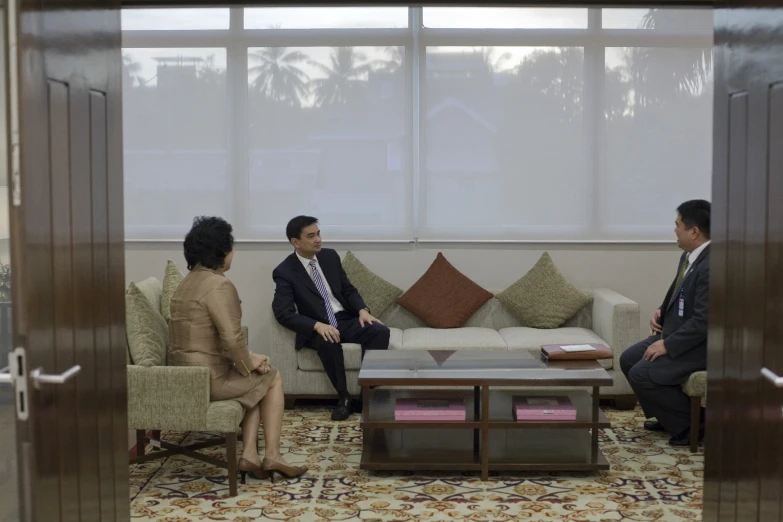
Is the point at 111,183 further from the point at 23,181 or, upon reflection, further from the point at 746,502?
the point at 746,502

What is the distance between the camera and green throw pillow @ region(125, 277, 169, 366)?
176 inches

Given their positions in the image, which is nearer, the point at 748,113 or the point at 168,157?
the point at 748,113

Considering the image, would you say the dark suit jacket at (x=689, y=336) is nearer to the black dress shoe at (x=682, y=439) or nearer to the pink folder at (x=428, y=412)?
the black dress shoe at (x=682, y=439)

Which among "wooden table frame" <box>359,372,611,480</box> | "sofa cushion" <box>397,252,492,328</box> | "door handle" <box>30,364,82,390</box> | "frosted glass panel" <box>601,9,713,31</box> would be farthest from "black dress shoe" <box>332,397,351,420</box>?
"door handle" <box>30,364,82,390</box>

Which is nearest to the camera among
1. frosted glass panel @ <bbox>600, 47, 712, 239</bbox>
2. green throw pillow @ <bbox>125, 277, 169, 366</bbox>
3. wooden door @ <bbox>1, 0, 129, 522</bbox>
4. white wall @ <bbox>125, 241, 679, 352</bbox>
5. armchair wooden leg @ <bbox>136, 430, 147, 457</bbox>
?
wooden door @ <bbox>1, 0, 129, 522</bbox>

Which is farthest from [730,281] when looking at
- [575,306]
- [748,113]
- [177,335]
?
[575,306]

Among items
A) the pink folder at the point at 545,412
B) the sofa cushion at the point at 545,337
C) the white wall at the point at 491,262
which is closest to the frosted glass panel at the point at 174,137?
the white wall at the point at 491,262

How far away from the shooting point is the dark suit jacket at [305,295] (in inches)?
236

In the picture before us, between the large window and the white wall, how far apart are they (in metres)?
0.11

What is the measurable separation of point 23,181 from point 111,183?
625mm

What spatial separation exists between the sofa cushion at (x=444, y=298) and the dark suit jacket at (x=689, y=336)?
163cm

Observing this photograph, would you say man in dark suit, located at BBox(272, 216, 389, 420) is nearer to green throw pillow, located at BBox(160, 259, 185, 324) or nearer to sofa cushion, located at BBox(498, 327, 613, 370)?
green throw pillow, located at BBox(160, 259, 185, 324)

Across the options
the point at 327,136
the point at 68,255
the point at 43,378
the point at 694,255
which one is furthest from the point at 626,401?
the point at 43,378

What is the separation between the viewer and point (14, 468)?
242 cm
